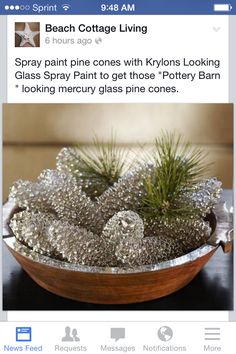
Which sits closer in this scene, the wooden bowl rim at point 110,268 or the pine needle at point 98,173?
the wooden bowl rim at point 110,268

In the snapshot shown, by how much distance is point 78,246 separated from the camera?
318mm

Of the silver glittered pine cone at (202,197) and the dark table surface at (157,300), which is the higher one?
the silver glittered pine cone at (202,197)

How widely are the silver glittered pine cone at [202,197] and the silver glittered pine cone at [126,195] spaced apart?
0.03 m

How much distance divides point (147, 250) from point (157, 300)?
0.04 m

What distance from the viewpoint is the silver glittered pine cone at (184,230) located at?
0.35 metres

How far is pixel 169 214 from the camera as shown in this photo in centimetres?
35

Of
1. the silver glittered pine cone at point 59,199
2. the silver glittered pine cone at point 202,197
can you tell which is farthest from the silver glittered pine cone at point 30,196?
the silver glittered pine cone at point 202,197

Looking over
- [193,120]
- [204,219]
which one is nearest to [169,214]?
[204,219]

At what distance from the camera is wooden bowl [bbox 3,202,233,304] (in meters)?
0.30
